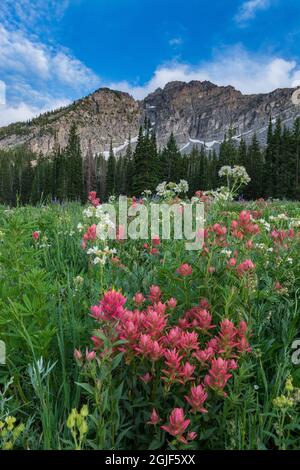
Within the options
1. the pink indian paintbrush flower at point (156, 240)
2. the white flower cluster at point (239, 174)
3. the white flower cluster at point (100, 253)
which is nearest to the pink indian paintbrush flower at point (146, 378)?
the white flower cluster at point (100, 253)

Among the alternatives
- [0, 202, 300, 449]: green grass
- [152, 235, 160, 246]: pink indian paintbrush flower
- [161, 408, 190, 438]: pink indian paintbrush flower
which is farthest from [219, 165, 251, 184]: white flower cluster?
[161, 408, 190, 438]: pink indian paintbrush flower

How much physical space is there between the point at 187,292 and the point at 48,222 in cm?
384

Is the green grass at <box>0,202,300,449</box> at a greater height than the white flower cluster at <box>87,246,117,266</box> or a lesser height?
lesser

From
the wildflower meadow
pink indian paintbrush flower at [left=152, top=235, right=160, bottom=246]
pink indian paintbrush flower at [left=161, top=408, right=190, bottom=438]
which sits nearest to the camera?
pink indian paintbrush flower at [left=161, top=408, right=190, bottom=438]

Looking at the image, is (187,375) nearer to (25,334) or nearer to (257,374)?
(257,374)

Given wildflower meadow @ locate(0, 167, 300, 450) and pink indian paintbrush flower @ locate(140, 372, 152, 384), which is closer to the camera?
wildflower meadow @ locate(0, 167, 300, 450)

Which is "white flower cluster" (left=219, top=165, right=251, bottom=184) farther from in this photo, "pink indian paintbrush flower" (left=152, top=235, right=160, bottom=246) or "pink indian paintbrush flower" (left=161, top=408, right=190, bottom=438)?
"pink indian paintbrush flower" (left=161, top=408, right=190, bottom=438)

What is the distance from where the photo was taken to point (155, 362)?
170cm

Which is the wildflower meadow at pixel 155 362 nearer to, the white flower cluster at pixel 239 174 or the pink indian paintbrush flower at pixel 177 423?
the pink indian paintbrush flower at pixel 177 423

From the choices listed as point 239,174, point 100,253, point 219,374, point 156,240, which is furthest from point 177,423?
point 239,174

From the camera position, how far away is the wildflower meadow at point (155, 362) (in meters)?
1.43

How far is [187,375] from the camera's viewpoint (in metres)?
1.48

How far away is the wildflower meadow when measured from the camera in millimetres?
1434
